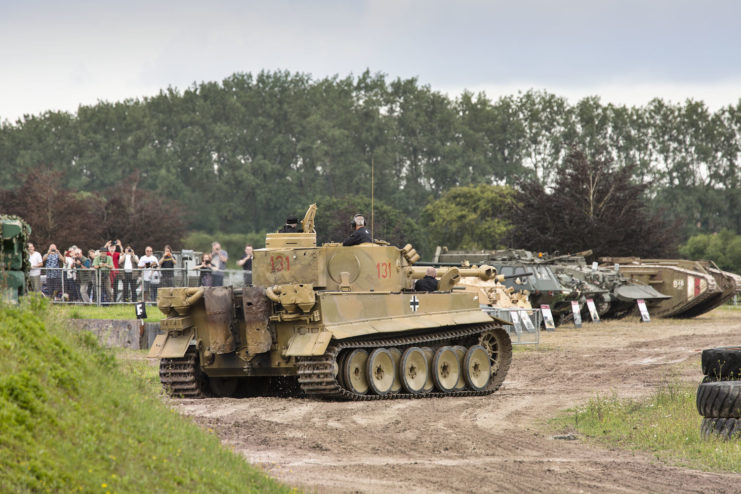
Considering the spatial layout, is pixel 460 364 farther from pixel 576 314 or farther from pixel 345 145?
pixel 345 145

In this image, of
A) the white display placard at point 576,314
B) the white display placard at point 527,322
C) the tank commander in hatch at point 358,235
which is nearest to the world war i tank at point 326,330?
the tank commander in hatch at point 358,235

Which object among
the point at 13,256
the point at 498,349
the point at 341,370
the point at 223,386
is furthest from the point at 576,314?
the point at 13,256

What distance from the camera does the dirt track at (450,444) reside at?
10.1 meters

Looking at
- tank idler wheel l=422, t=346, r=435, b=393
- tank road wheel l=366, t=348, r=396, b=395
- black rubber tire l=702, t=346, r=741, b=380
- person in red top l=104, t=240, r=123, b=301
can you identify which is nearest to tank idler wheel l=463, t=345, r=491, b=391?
tank idler wheel l=422, t=346, r=435, b=393

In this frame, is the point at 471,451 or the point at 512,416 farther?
the point at 512,416

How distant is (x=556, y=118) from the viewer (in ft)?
292

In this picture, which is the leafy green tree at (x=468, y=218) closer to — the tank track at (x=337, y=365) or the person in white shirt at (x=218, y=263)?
the person in white shirt at (x=218, y=263)

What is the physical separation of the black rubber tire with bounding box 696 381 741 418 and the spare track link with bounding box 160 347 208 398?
303 inches

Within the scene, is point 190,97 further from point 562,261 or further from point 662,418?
point 662,418

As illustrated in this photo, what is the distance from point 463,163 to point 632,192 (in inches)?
1329

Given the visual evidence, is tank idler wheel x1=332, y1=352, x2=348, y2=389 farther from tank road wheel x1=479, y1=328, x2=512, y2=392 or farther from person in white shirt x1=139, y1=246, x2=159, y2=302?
person in white shirt x1=139, y1=246, x2=159, y2=302

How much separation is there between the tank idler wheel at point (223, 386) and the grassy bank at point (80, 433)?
26.1 ft

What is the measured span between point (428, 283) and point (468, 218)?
52.3m

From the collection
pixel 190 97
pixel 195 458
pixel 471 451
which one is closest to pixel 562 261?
pixel 471 451
